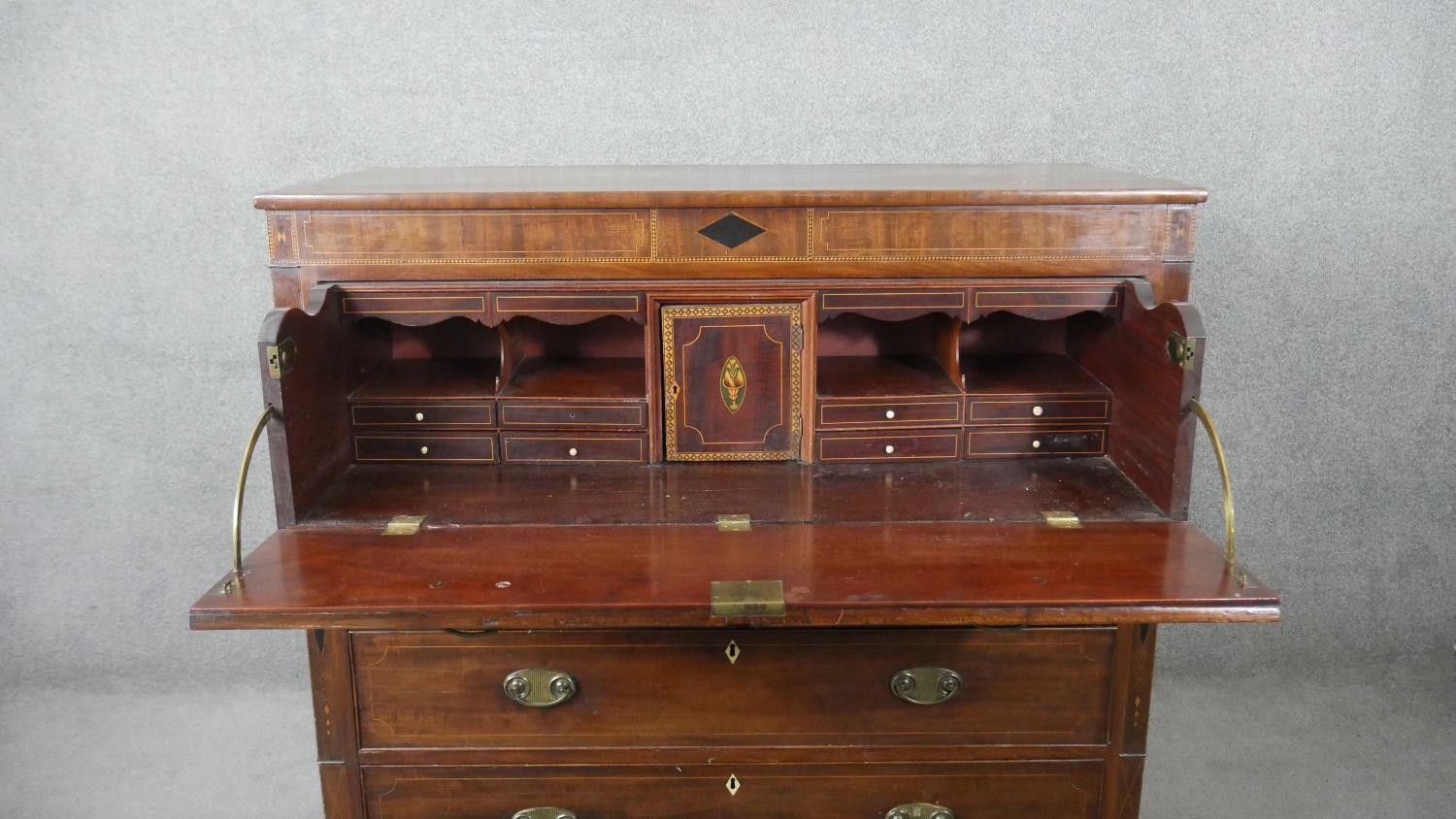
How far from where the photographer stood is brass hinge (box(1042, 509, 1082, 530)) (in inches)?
75.1

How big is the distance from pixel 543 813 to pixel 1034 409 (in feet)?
3.79

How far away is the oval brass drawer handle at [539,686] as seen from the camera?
1826mm

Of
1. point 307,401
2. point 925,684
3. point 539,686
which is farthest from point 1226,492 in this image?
point 307,401

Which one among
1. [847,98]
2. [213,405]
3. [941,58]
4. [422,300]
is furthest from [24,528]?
[941,58]

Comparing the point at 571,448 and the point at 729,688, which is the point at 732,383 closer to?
the point at 571,448

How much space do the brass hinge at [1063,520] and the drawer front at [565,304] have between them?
798mm

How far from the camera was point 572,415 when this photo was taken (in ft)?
7.20

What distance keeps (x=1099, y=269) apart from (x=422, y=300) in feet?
3.94

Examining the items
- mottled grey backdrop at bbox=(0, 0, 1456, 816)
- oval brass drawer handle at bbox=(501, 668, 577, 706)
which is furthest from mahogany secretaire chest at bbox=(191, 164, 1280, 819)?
mottled grey backdrop at bbox=(0, 0, 1456, 816)

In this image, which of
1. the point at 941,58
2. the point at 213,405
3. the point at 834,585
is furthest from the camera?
the point at 213,405

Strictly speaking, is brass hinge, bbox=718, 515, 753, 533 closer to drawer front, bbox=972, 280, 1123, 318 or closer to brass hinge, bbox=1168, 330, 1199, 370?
drawer front, bbox=972, 280, 1123, 318

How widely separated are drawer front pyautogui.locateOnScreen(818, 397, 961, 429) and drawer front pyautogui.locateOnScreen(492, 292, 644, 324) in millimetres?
417

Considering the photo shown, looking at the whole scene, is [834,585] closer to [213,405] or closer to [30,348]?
[213,405]

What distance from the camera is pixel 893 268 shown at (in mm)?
2051
